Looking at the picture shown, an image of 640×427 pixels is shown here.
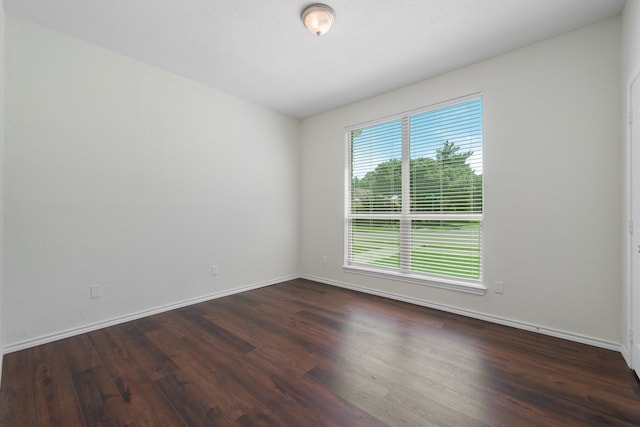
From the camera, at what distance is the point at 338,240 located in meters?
4.20

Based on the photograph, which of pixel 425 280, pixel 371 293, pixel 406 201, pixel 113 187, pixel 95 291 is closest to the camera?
pixel 95 291

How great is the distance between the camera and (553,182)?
8.09 feet

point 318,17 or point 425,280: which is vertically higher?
point 318,17

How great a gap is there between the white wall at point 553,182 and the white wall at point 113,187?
2814 mm

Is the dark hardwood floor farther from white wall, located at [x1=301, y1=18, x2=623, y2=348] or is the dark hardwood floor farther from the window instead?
the window

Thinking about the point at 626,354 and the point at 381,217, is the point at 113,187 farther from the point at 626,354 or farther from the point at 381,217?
the point at 626,354

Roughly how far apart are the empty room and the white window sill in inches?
1.3

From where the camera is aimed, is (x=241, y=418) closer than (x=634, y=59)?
Yes

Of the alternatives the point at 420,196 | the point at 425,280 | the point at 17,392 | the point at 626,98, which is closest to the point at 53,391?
the point at 17,392

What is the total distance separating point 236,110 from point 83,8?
1830 mm

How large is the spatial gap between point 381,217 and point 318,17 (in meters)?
2.46

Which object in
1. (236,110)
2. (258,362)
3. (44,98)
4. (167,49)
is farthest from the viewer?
(236,110)

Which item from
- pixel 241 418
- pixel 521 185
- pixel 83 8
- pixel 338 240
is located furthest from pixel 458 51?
pixel 241 418

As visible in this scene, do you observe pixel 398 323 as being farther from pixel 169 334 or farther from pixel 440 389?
pixel 169 334
